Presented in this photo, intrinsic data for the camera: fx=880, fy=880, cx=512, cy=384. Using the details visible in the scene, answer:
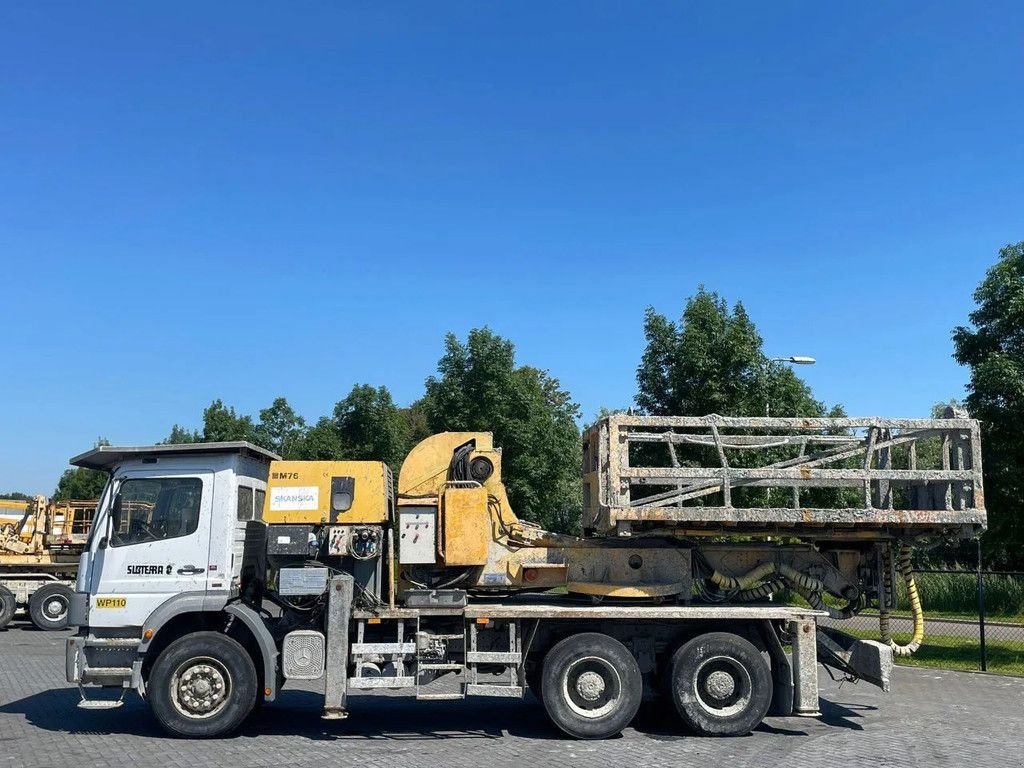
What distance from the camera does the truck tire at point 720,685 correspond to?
30.9 feet

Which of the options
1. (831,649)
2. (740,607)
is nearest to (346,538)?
(740,607)

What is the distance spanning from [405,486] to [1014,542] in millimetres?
10477

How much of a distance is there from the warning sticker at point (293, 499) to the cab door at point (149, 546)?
0.72 m

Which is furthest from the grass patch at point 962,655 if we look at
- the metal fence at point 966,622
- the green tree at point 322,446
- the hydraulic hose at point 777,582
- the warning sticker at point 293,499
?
the green tree at point 322,446

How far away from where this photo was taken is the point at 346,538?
31.5 feet

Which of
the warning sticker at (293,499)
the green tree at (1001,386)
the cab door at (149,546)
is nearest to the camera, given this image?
the cab door at (149,546)

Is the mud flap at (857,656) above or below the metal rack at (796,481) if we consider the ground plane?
below

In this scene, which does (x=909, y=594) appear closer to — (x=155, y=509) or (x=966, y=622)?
(x=155, y=509)

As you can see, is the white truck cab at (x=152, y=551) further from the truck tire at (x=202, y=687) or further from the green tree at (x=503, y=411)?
the green tree at (x=503, y=411)

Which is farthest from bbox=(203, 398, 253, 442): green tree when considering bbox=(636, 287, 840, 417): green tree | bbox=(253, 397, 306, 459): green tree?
bbox=(636, 287, 840, 417): green tree

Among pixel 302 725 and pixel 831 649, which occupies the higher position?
pixel 831 649

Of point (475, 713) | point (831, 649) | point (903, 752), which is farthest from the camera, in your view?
point (475, 713)

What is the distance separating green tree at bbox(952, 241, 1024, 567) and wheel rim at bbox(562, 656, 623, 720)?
800 centimetres

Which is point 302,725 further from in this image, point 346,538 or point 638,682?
point 638,682
